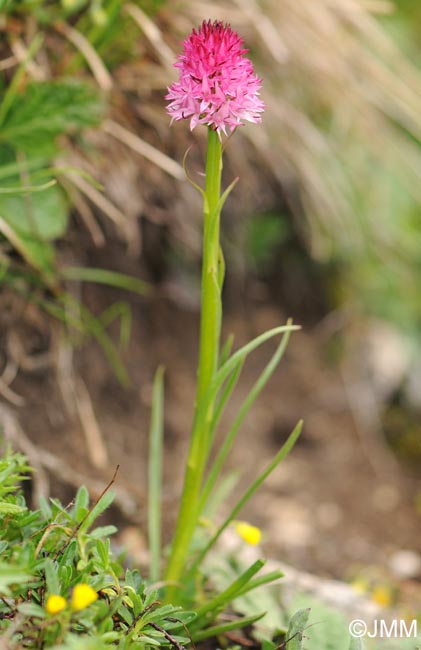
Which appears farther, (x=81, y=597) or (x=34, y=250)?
(x=34, y=250)

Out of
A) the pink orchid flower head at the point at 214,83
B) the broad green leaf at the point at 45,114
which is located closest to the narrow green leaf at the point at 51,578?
the pink orchid flower head at the point at 214,83

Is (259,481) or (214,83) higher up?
(214,83)

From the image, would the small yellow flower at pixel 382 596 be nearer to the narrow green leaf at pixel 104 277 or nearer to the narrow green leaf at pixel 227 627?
the narrow green leaf at pixel 227 627

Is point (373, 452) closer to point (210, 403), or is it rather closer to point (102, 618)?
point (210, 403)

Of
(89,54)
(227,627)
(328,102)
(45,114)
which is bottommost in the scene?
(227,627)

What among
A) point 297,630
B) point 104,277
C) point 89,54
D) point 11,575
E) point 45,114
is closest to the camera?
point 11,575

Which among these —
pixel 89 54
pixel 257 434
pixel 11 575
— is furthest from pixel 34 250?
pixel 257 434

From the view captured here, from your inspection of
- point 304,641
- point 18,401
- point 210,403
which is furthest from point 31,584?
point 18,401

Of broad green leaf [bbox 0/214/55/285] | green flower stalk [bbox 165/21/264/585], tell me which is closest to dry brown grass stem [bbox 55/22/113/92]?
broad green leaf [bbox 0/214/55/285]

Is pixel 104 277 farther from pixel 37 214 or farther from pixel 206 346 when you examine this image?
pixel 206 346
